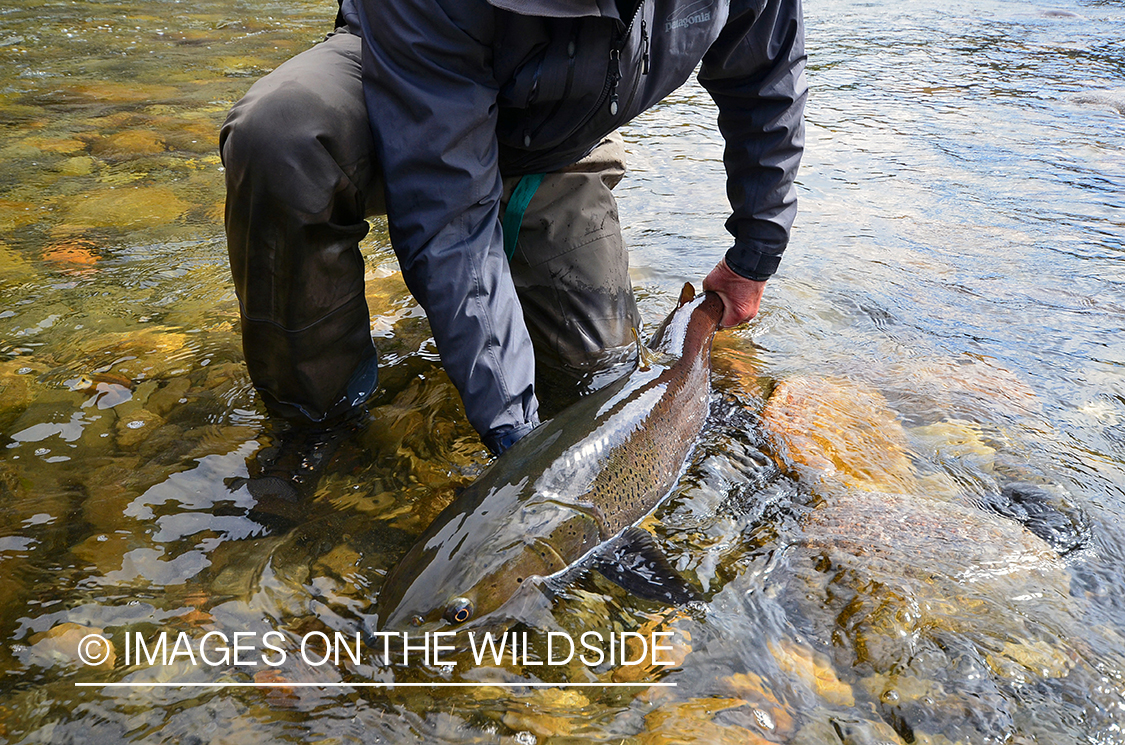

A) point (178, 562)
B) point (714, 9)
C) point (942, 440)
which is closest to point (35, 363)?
point (178, 562)

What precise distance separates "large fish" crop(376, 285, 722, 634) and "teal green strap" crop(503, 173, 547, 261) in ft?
2.27

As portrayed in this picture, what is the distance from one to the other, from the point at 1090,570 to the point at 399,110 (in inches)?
94.4

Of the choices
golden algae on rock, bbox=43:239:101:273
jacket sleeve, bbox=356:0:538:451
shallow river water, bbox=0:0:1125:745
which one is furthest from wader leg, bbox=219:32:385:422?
golden algae on rock, bbox=43:239:101:273

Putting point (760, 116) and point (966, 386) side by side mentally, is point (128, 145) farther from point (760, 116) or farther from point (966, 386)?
point (966, 386)

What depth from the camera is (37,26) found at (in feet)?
30.9

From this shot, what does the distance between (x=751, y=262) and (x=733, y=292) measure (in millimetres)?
178

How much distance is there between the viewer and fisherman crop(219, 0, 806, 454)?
227 cm

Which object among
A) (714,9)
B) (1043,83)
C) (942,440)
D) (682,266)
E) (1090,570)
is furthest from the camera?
(1043,83)

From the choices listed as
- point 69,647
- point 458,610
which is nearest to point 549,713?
point 458,610

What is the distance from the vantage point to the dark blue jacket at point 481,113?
7.43 feet

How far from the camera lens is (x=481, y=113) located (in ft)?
7.71

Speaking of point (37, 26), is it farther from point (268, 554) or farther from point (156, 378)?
point (268, 554)

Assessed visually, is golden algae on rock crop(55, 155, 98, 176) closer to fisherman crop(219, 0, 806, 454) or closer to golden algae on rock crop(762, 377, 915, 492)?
fisherman crop(219, 0, 806, 454)

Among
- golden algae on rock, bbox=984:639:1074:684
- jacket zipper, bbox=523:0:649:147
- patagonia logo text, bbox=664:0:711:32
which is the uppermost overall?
patagonia logo text, bbox=664:0:711:32
